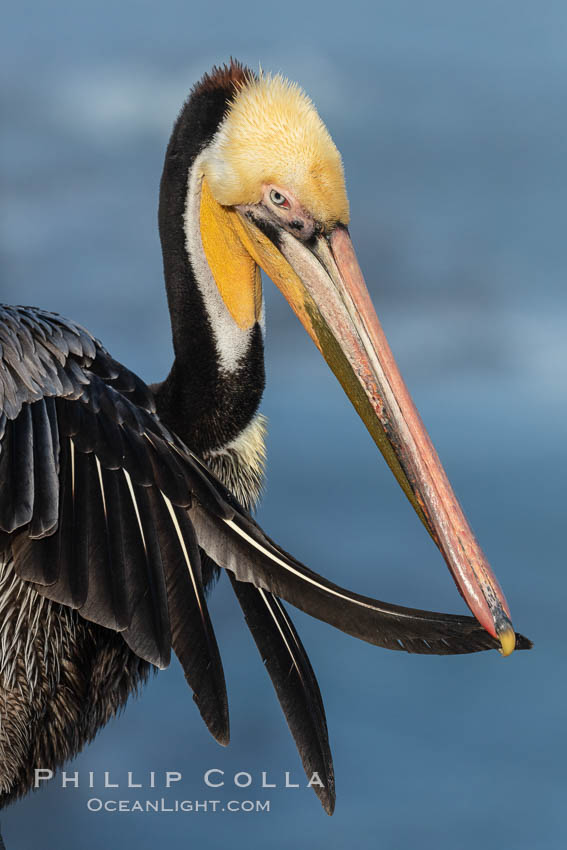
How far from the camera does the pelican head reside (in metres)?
2.80

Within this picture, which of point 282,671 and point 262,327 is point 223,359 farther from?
point 282,671

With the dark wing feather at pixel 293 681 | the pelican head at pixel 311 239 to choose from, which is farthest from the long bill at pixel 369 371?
the dark wing feather at pixel 293 681

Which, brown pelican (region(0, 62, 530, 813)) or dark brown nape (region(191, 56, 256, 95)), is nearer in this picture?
brown pelican (region(0, 62, 530, 813))

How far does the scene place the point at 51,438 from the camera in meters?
2.39

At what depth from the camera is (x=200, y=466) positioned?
2.47 meters

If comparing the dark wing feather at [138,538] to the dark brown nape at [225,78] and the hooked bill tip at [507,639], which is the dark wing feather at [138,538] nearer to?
the hooked bill tip at [507,639]

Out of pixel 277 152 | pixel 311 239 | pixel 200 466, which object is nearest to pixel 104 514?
pixel 200 466

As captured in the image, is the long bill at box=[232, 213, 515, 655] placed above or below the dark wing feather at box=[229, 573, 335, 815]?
above

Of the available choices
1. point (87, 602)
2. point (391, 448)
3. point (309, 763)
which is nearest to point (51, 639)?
point (87, 602)

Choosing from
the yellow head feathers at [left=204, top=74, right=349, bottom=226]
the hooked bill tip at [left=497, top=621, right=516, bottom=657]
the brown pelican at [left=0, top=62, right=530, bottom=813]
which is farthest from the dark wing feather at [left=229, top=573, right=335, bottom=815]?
the yellow head feathers at [left=204, top=74, right=349, bottom=226]

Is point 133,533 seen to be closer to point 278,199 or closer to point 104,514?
point 104,514

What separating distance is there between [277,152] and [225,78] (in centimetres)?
31

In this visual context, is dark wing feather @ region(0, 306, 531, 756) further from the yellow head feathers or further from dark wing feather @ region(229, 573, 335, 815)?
the yellow head feathers

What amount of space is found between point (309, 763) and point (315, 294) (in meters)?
1.31
